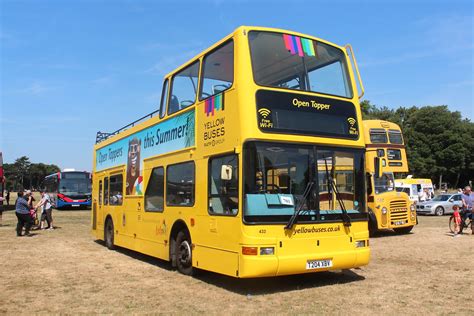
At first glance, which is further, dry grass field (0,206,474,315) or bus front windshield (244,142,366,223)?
bus front windshield (244,142,366,223)

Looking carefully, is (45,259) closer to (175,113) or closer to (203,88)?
(175,113)

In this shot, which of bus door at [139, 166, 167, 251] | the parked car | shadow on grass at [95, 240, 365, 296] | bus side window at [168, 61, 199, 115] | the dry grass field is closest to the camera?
the dry grass field

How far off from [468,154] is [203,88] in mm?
72978

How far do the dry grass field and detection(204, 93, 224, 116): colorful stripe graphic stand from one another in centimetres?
312

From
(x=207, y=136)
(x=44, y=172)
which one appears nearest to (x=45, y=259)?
(x=207, y=136)

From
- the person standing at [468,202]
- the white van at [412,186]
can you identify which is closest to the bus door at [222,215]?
the person standing at [468,202]

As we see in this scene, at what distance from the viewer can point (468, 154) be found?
7231cm

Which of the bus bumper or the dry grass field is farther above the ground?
the bus bumper

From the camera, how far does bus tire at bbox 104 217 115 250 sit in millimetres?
14028

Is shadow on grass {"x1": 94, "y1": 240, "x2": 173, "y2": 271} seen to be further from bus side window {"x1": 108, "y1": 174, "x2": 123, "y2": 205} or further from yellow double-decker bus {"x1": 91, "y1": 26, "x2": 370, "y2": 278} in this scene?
bus side window {"x1": 108, "y1": 174, "x2": 123, "y2": 205}

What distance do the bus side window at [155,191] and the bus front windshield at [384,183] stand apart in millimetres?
9322

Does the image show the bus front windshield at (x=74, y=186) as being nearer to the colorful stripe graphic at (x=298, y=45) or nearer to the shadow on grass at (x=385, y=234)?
the shadow on grass at (x=385, y=234)

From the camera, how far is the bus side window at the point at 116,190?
1330cm

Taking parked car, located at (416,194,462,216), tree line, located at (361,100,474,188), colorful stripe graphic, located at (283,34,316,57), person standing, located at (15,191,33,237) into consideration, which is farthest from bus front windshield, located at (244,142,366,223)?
tree line, located at (361,100,474,188)
